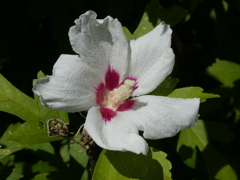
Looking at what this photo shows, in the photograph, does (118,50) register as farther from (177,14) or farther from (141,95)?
(177,14)

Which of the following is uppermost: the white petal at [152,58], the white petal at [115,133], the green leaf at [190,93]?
the white petal at [152,58]

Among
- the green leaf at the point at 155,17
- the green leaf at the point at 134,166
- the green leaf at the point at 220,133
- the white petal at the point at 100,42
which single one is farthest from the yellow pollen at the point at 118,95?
the green leaf at the point at 220,133

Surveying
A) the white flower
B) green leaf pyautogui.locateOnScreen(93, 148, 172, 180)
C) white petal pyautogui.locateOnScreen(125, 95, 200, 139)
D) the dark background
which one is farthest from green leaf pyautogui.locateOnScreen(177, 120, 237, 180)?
white petal pyautogui.locateOnScreen(125, 95, 200, 139)

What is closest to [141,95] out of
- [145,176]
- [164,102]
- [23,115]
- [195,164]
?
[164,102]

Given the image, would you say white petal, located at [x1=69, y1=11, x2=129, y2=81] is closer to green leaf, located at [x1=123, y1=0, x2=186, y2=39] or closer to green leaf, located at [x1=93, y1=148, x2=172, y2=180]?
green leaf, located at [x1=123, y1=0, x2=186, y2=39]

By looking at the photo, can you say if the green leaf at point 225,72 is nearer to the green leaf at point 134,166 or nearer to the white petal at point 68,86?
the green leaf at point 134,166
